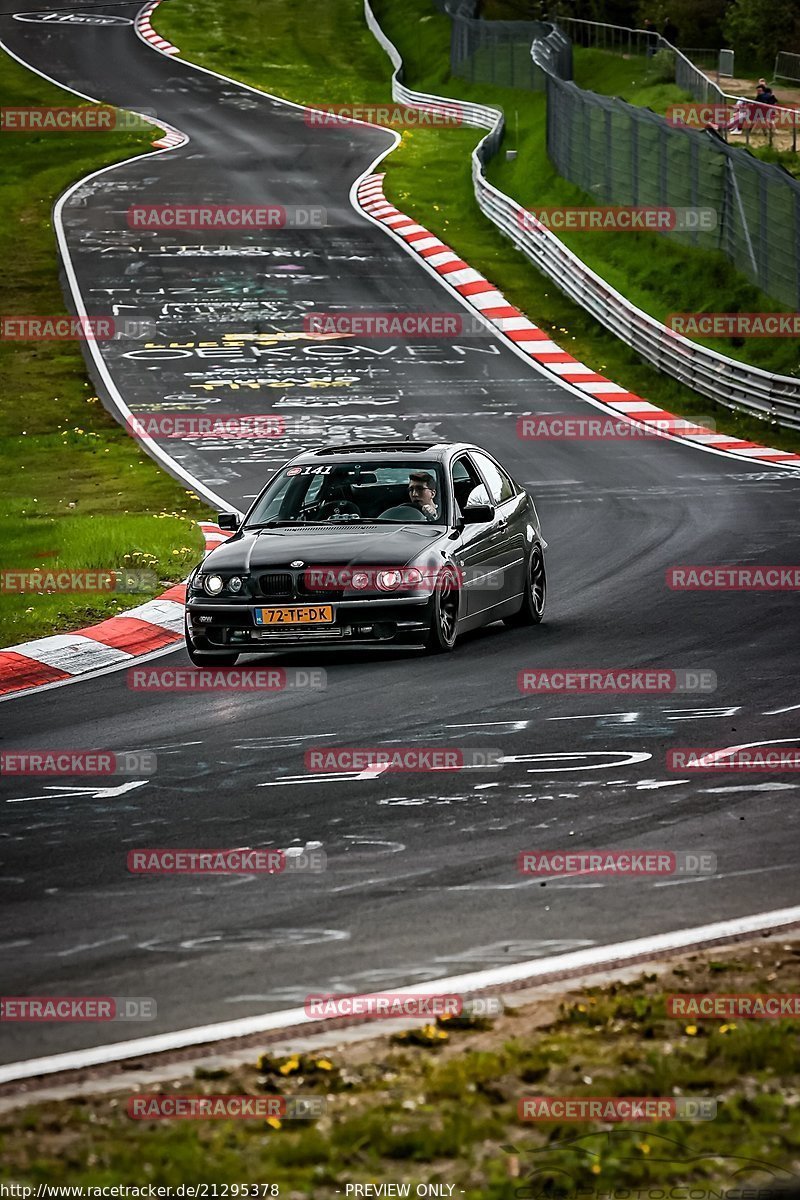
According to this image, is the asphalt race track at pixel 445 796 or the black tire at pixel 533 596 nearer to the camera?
the asphalt race track at pixel 445 796

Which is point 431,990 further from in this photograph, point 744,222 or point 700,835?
point 744,222

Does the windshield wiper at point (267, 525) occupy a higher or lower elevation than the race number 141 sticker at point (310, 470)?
lower

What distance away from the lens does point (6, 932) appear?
23.1 feet

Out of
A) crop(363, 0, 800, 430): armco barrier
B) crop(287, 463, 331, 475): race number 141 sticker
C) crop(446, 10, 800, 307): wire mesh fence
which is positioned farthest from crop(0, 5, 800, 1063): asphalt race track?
crop(446, 10, 800, 307): wire mesh fence

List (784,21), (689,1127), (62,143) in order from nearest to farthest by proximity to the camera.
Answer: (689,1127)
(62,143)
(784,21)

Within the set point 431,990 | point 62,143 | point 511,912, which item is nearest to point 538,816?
point 511,912

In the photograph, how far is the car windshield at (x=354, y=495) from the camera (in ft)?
45.3

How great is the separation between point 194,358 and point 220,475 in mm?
8121

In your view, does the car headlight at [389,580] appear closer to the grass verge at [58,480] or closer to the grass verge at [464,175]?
the grass verge at [58,480]

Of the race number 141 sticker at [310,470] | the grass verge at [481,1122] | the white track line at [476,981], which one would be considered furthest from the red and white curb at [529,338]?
the grass verge at [481,1122]

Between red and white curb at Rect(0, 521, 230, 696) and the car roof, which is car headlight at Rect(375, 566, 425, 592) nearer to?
the car roof

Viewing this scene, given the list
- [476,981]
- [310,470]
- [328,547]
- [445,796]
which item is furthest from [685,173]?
[476,981]

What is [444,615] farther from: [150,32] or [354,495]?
[150,32]

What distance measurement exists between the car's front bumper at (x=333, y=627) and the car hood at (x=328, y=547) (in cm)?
29
